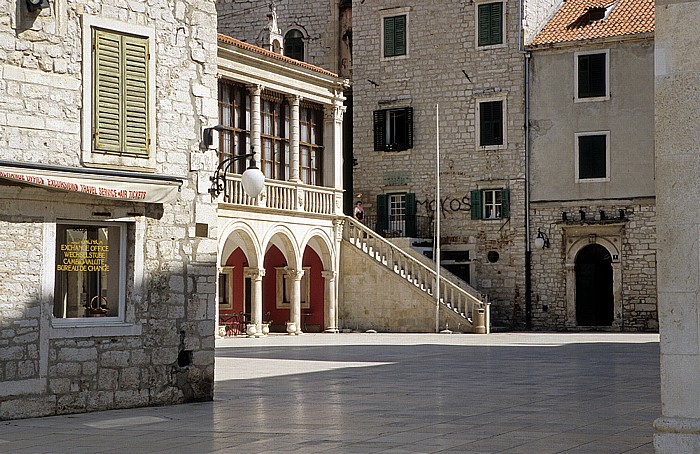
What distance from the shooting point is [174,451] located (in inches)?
393

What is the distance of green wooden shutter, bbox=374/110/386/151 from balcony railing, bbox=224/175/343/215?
452 cm

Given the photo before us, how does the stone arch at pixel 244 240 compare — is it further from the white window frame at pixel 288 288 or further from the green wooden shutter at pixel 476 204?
the green wooden shutter at pixel 476 204

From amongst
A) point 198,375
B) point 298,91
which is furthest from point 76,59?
point 298,91

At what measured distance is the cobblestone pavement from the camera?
1035cm

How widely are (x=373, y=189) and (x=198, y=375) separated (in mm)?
27710

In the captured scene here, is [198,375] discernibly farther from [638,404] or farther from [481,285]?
[481,285]

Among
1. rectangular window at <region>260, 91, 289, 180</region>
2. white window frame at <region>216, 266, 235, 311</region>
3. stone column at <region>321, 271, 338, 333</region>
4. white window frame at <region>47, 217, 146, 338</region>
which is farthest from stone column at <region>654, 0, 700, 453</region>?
stone column at <region>321, 271, 338, 333</region>

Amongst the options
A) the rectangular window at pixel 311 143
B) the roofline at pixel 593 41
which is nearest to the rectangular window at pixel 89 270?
the rectangular window at pixel 311 143

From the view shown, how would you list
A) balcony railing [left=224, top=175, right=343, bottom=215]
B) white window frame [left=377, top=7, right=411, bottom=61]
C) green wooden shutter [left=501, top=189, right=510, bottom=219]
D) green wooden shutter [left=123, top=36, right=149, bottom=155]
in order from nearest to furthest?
1. green wooden shutter [left=123, top=36, right=149, bottom=155]
2. balcony railing [left=224, top=175, right=343, bottom=215]
3. green wooden shutter [left=501, top=189, right=510, bottom=219]
4. white window frame [left=377, top=7, right=411, bottom=61]

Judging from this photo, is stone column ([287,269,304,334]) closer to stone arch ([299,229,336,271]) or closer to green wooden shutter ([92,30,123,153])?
stone arch ([299,229,336,271])

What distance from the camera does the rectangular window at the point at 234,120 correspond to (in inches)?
1309

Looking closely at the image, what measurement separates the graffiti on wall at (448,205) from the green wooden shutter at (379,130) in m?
2.49

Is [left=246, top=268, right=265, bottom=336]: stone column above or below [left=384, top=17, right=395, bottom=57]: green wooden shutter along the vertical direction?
below

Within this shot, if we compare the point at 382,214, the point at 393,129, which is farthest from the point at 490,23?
the point at 382,214
